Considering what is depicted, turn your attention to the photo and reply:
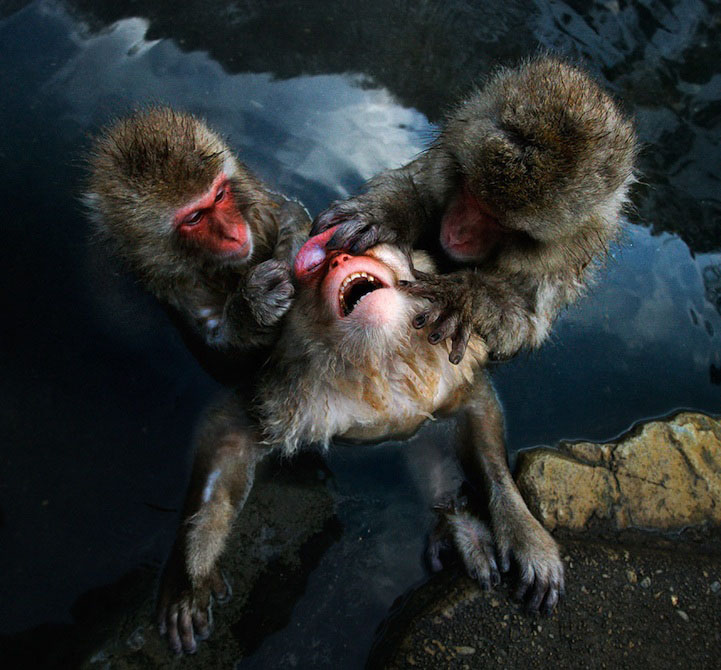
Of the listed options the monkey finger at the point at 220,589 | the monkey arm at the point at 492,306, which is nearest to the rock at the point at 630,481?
the monkey arm at the point at 492,306

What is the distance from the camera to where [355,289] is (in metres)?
2.49

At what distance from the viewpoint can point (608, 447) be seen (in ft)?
10.5

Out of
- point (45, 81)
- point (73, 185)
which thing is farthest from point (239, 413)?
point (45, 81)

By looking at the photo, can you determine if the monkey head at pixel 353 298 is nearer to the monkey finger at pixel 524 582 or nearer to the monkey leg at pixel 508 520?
the monkey leg at pixel 508 520

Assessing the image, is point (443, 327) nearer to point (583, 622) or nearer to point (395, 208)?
point (395, 208)

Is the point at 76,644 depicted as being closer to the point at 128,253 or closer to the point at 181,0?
the point at 128,253

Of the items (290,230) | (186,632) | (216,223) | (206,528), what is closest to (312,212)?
(290,230)

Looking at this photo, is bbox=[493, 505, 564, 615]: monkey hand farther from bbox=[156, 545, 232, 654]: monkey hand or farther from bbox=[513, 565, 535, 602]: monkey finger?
bbox=[156, 545, 232, 654]: monkey hand

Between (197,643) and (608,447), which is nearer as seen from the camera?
(197,643)

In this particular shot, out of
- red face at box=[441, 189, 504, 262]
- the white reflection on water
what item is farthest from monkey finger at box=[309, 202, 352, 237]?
the white reflection on water

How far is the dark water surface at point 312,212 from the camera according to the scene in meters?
2.78

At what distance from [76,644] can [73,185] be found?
7.21ft

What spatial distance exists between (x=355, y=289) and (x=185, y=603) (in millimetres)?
1348

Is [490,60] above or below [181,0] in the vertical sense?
below
